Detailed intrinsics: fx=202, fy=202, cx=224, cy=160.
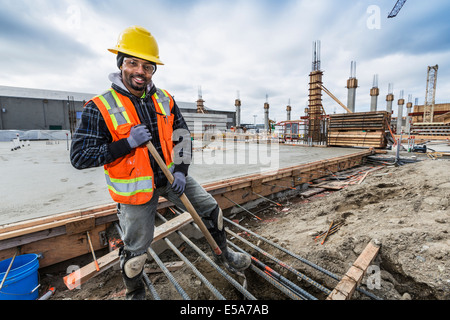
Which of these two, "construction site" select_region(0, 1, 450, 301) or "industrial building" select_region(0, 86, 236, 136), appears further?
"industrial building" select_region(0, 86, 236, 136)

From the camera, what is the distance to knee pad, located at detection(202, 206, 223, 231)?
2.19m

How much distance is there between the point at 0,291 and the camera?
2.04 m

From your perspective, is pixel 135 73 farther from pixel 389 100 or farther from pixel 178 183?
pixel 389 100

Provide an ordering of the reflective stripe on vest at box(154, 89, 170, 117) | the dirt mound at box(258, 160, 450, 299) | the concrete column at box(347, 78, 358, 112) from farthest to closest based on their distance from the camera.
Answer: the concrete column at box(347, 78, 358, 112) < the dirt mound at box(258, 160, 450, 299) < the reflective stripe on vest at box(154, 89, 170, 117)

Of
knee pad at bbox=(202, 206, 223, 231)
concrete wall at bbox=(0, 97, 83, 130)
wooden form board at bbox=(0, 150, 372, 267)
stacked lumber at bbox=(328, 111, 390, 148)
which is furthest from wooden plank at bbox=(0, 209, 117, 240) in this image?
concrete wall at bbox=(0, 97, 83, 130)

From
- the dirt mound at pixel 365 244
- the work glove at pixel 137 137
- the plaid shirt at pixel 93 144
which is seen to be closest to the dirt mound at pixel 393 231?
the dirt mound at pixel 365 244

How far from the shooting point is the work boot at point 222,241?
7.25 feet

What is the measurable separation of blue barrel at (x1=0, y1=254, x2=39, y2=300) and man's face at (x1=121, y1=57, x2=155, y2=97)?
227cm

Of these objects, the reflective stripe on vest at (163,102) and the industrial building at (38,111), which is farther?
the industrial building at (38,111)

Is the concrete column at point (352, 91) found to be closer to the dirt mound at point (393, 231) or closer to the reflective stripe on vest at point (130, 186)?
the dirt mound at point (393, 231)

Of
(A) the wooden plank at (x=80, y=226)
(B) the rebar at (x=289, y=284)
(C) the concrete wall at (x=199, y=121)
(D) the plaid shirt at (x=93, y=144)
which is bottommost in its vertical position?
(B) the rebar at (x=289, y=284)

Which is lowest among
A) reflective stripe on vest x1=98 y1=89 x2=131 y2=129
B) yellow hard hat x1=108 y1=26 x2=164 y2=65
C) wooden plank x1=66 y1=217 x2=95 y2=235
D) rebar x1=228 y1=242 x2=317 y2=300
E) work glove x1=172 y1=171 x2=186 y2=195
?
rebar x1=228 y1=242 x2=317 y2=300

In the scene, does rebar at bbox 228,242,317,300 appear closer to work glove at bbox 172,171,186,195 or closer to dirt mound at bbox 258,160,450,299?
dirt mound at bbox 258,160,450,299
